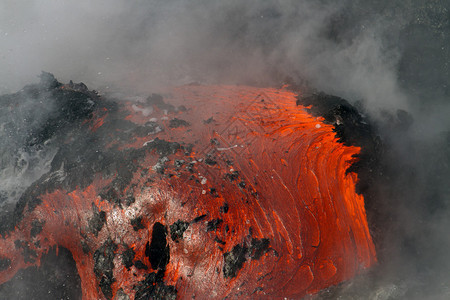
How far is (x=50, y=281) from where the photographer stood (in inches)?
118

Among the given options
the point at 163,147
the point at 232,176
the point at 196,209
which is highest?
the point at 232,176

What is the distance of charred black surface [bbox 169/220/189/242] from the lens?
2.89 metres

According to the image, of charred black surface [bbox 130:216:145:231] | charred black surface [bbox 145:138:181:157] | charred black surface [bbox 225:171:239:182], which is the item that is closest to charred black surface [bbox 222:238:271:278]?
charred black surface [bbox 225:171:239:182]

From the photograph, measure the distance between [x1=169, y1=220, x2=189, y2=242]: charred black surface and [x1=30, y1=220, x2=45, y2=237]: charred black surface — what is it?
56.5 inches

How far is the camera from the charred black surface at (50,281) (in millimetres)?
2994

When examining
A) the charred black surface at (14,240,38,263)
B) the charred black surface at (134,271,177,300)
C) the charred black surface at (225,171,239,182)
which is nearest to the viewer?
the charred black surface at (134,271,177,300)

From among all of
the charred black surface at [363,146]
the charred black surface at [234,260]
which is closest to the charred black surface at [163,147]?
the charred black surface at [234,260]

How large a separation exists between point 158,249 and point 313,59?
14.6 feet

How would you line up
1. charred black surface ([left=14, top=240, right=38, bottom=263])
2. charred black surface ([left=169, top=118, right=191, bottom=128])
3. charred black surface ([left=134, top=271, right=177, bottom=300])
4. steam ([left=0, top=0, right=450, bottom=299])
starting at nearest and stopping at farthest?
charred black surface ([left=134, top=271, right=177, bottom=300]), charred black surface ([left=14, top=240, right=38, bottom=263]), charred black surface ([left=169, top=118, right=191, bottom=128]), steam ([left=0, top=0, right=450, bottom=299])

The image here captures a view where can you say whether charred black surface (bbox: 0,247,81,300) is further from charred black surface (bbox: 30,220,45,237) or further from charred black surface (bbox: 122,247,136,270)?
charred black surface (bbox: 122,247,136,270)

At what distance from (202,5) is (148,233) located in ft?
17.8

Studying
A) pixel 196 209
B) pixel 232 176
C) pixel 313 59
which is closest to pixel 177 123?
pixel 232 176

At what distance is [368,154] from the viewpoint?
374 centimetres

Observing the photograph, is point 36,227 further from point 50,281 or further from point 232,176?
point 232,176
